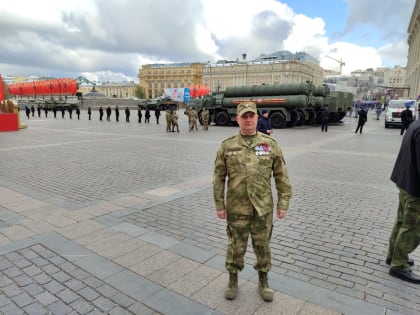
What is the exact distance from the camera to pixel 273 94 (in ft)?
75.0

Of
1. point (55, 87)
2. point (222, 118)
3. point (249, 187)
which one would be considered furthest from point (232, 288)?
point (55, 87)

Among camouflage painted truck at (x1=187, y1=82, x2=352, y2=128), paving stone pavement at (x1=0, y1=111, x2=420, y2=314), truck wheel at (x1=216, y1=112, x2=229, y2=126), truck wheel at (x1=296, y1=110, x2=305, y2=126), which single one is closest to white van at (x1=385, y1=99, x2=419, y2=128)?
camouflage painted truck at (x1=187, y1=82, x2=352, y2=128)

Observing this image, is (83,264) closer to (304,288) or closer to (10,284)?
(10,284)

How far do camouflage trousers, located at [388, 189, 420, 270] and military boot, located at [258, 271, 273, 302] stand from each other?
4.79 ft

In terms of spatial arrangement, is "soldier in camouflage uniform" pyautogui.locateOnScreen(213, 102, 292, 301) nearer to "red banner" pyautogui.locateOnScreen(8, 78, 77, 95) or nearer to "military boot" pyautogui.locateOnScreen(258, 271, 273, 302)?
"military boot" pyautogui.locateOnScreen(258, 271, 273, 302)

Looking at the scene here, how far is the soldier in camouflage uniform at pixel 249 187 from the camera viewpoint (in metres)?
2.71

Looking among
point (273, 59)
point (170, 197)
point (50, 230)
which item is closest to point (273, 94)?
point (170, 197)

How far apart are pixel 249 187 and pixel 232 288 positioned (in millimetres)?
1004

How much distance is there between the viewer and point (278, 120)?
22016 mm

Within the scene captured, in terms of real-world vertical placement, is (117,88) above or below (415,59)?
above

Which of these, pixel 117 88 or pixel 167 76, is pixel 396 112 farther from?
pixel 117 88

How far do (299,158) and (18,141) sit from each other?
12357 millimetres

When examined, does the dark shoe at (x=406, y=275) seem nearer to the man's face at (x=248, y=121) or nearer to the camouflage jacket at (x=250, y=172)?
the camouflage jacket at (x=250, y=172)

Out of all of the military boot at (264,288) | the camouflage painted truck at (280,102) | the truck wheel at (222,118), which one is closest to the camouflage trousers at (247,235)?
the military boot at (264,288)
